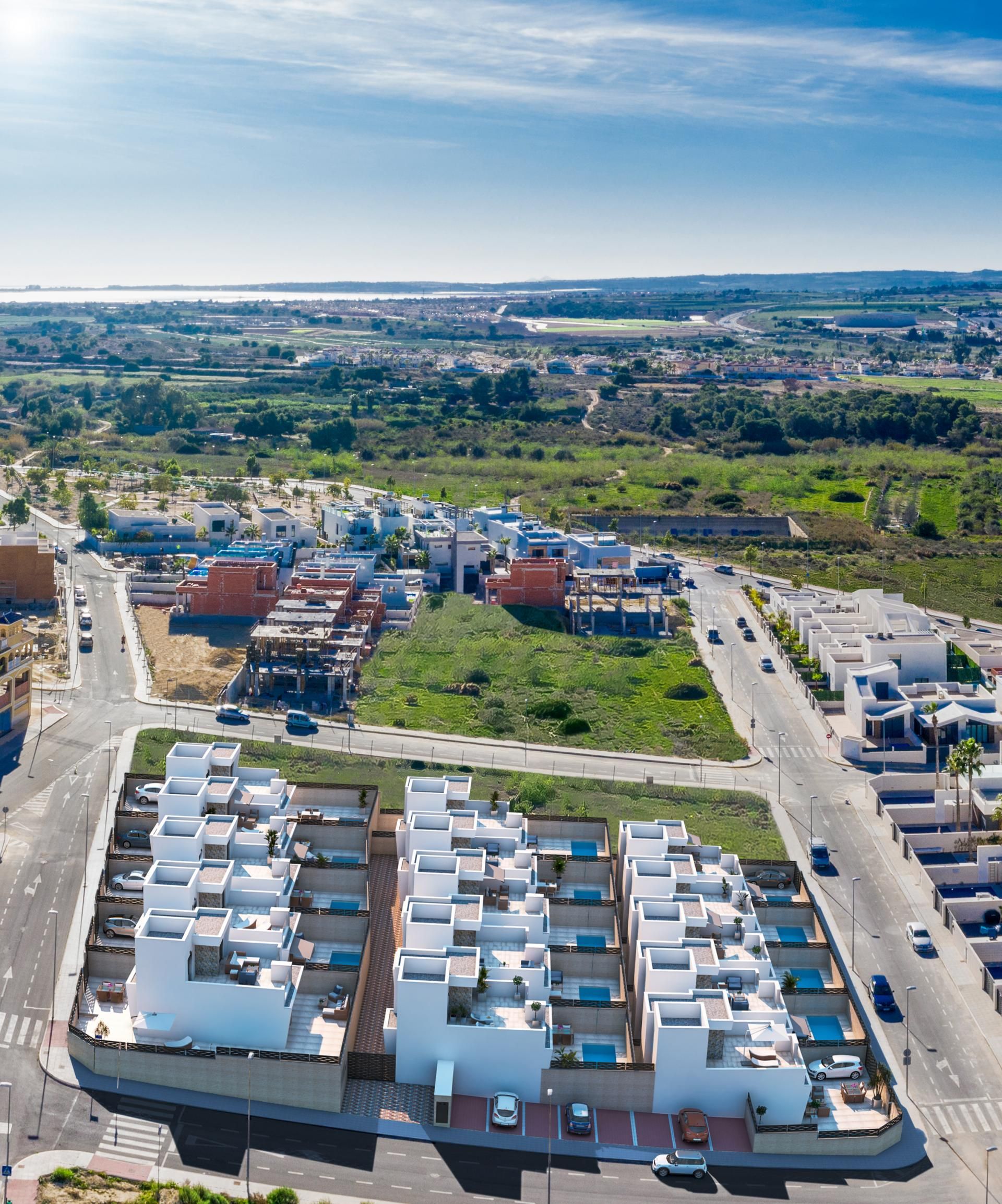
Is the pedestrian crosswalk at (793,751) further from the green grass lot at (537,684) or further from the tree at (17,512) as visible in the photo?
the tree at (17,512)

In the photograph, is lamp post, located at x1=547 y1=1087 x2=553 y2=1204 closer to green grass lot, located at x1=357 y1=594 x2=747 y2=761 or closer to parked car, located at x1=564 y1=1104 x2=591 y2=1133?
parked car, located at x1=564 y1=1104 x2=591 y2=1133

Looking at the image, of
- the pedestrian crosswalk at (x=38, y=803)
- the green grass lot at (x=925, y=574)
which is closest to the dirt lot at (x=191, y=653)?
the pedestrian crosswalk at (x=38, y=803)

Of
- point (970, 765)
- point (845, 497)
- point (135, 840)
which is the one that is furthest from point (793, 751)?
point (845, 497)

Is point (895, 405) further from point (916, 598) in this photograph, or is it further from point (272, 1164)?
point (272, 1164)

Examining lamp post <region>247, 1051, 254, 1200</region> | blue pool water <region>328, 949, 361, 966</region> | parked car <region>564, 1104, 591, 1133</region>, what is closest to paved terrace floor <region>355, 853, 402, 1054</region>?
blue pool water <region>328, 949, 361, 966</region>

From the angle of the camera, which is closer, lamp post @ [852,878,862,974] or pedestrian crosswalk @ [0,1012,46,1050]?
pedestrian crosswalk @ [0,1012,46,1050]
